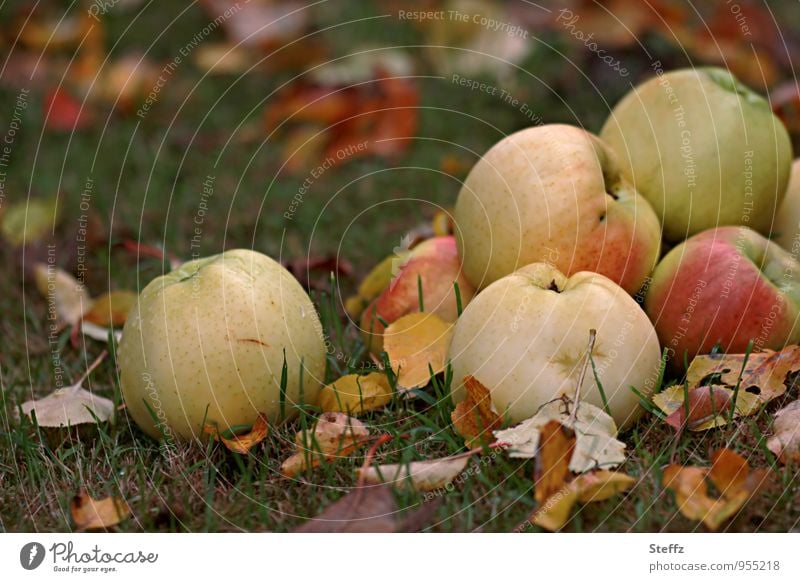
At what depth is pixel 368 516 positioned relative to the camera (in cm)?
184

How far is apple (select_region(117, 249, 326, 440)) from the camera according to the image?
2041 millimetres

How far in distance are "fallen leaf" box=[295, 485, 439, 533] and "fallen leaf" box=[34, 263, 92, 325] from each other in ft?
4.35

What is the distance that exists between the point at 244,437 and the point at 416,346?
461mm

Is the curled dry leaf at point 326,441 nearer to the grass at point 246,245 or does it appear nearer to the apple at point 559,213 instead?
the grass at point 246,245

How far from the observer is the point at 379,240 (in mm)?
3332

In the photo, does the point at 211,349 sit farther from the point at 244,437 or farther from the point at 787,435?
the point at 787,435

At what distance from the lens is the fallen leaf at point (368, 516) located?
183 cm

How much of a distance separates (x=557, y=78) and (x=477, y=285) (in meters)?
2.12

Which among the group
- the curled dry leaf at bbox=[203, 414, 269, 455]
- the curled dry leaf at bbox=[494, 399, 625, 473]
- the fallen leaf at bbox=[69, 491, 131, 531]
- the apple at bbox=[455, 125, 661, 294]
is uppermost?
the apple at bbox=[455, 125, 661, 294]

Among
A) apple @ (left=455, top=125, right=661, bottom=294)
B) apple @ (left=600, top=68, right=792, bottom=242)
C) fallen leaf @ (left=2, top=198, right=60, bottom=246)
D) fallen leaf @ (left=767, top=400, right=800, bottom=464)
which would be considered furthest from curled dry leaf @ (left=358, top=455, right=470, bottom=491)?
fallen leaf @ (left=2, top=198, right=60, bottom=246)

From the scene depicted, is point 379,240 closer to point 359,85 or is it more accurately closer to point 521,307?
point 359,85
